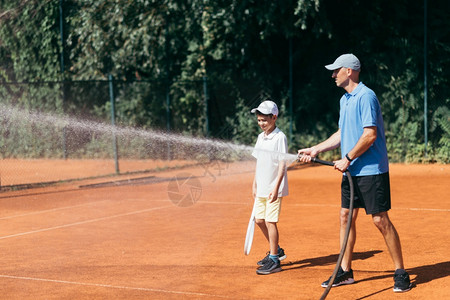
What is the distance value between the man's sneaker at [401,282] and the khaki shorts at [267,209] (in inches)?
51.9

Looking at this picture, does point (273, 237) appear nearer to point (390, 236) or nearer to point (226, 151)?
point (390, 236)

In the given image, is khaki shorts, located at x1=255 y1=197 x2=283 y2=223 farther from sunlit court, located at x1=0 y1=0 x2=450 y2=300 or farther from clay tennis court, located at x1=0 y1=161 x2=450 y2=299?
clay tennis court, located at x1=0 y1=161 x2=450 y2=299

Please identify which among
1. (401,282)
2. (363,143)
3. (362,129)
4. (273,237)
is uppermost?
(362,129)

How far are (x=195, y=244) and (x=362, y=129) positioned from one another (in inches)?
115

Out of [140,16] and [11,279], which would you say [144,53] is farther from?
[11,279]

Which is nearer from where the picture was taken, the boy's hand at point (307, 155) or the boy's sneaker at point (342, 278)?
the boy's hand at point (307, 155)

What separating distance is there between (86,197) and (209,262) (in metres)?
6.19

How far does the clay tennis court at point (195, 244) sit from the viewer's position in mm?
6078

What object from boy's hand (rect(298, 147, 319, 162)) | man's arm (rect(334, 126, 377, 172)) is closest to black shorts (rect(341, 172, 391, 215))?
man's arm (rect(334, 126, 377, 172))

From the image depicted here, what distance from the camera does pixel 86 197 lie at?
41.9 feet

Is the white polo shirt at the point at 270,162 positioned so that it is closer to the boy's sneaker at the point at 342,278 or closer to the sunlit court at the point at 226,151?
the sunlit court at the point at 226,151

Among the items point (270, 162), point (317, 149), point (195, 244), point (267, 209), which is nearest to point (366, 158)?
point (317, 149)

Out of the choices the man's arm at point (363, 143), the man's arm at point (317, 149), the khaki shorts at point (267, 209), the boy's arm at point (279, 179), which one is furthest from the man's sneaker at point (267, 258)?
the man's arm at point (363, 143)

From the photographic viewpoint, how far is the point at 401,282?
18.9 ft
